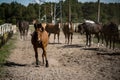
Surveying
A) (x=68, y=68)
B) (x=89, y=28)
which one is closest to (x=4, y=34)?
(x=89, y=28)

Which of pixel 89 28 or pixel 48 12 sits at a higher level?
pixel 48 12

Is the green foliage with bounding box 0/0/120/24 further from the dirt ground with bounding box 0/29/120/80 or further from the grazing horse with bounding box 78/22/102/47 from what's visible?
the dirt ground with bounding box 0/29/120/80

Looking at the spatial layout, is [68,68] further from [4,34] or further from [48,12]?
[48,12]

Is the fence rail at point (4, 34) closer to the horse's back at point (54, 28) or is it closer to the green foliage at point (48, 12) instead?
the horse's back at point (54, 28)

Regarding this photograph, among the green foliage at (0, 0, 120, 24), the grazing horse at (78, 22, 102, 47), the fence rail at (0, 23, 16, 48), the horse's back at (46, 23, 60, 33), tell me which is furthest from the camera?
the green foliage at (0, 0, 120, 24)

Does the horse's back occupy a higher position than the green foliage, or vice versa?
the green foliage

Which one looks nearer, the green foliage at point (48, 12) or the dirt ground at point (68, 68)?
the dirt ground at point (68, 68)

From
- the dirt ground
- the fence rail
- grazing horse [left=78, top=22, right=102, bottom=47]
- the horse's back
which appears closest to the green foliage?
the fence rail

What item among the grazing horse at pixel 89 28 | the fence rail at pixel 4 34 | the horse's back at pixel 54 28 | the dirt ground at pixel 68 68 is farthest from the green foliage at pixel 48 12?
the dirt ground at pixel 68 68

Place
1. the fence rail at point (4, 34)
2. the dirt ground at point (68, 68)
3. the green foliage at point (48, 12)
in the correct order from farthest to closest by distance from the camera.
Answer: the green foliage at point (48, 12)
the fence rail at point (4, 34)
the dirt ground at point (68, 68)

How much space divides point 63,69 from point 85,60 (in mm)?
2643

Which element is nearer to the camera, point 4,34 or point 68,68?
point 68,68

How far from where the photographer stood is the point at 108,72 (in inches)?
420


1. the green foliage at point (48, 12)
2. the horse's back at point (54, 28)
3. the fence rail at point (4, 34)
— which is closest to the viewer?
the fence rail at point (4, 34)
